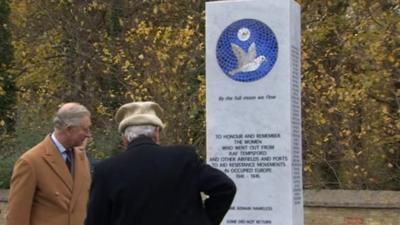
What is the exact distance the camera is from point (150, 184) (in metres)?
5.06

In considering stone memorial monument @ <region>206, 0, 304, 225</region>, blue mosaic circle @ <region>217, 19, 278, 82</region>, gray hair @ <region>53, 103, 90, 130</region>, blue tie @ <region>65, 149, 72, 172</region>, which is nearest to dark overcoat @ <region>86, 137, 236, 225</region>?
gray hair @ <region>53, 103, 90, 130</region>

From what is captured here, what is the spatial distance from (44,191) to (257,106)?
3.20 m

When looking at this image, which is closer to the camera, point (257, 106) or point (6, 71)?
point (257, 106)

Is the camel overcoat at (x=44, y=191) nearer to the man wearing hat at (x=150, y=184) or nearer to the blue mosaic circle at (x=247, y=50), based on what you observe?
the man wearing hat at (x=150, y=184)

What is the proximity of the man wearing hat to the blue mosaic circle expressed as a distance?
156 inches

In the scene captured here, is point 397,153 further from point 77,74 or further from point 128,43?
point 77,74

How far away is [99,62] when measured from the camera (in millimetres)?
20188

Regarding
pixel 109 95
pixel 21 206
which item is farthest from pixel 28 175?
pixel 109 95

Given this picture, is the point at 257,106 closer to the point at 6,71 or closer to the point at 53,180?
the point at 53,180

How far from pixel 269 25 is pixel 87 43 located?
1300 centimetres

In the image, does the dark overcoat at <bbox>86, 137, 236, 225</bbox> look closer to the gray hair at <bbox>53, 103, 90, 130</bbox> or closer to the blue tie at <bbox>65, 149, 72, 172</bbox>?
the gray hair at <bbox>53, 103, 90, 130</bbox>

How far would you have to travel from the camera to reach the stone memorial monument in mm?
8922

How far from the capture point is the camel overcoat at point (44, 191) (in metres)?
6.26

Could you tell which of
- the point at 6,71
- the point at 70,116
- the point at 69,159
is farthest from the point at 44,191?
the point at 6,71
